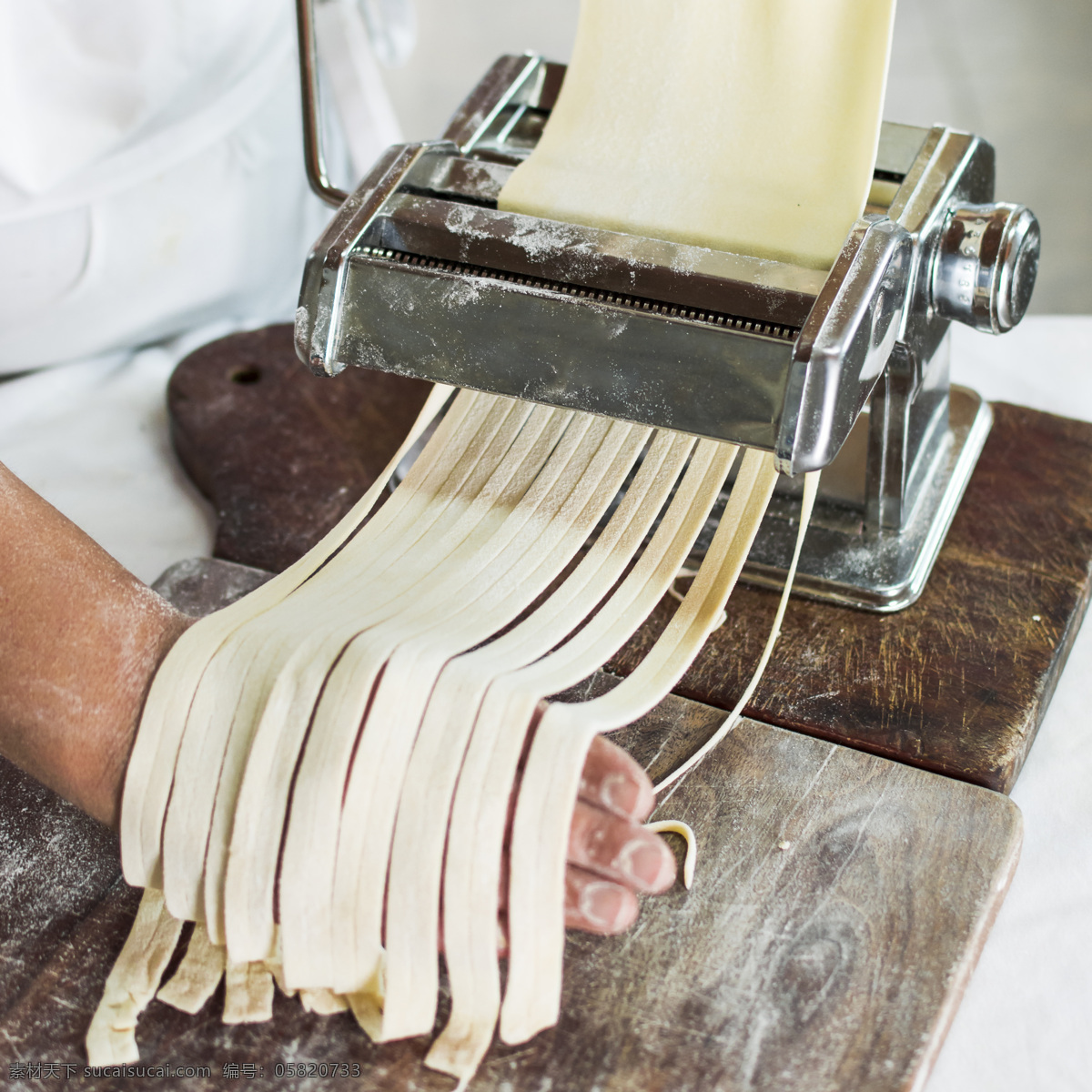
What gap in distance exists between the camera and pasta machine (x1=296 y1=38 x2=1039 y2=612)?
2.88 ft

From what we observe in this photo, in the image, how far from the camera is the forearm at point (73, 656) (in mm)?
868

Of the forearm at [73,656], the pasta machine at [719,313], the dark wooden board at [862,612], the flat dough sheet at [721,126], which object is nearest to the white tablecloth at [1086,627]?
the dark wooden board at [862,612]

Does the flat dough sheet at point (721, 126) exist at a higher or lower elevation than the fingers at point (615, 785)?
higher

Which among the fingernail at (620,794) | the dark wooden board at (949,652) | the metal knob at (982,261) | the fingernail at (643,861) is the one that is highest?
the metal knob at (982,261)

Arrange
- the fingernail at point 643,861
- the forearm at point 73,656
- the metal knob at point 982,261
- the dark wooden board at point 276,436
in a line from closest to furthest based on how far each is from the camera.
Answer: the fingernail at point 643,861, the forearm at point 73,656, the metal knob at point 982,261, the dark wooden board at point 276,436

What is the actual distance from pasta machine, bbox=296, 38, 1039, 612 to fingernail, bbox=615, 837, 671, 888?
303mm

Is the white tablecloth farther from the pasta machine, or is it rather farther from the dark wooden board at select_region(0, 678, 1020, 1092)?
the pasta machine

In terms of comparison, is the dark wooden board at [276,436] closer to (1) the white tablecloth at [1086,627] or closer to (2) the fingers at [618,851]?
(1) the white tablecloth at [1086,627]

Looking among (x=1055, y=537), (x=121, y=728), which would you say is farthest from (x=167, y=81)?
(x=1055, y=537)

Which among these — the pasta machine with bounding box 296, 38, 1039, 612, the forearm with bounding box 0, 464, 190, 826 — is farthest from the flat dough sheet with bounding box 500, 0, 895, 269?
the forearm with bounding box 0, 464, 190, 826

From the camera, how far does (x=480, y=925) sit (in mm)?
758

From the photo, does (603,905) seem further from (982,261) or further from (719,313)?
(982,261)

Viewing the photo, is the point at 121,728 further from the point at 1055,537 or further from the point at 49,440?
the point at 1055,537

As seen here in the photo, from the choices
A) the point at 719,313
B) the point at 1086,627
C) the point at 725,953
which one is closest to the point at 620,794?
the point at 725,953
